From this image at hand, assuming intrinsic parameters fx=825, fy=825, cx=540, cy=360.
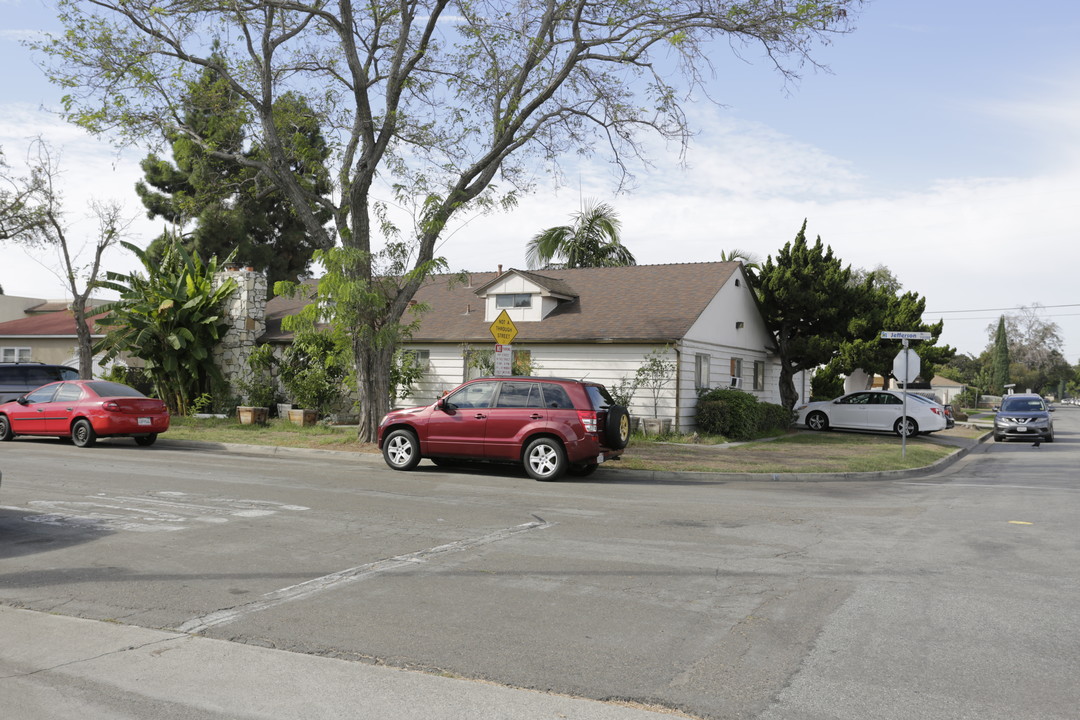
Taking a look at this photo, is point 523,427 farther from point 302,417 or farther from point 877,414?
point 877,414

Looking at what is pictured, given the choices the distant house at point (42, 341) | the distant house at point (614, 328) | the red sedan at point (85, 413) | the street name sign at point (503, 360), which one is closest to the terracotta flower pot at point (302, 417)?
the distant house at point (614, 328)

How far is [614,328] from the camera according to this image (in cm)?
2280

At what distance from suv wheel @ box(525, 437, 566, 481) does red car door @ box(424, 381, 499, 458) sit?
0.92 m

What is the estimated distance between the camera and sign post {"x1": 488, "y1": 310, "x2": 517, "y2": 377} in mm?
16547

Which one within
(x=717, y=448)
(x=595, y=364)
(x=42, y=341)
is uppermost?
(x=42, y=341)

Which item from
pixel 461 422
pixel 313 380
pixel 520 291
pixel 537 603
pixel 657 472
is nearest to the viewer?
pixel 537 603

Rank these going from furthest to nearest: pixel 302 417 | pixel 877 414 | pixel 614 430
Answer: pixel 877 414 < pixel 302 417 < pixel 614 430

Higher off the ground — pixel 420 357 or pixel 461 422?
pixel 420 357

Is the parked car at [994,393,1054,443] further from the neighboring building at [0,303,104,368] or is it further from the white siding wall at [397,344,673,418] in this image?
the neighboring building at [0,303,104,368]

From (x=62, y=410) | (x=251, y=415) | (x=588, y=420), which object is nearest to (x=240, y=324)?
(x=251, y=415)

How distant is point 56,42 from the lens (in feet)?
57.1

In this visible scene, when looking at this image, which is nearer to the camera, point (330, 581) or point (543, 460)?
point (330, 581)

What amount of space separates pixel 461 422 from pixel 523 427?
1188 millimetres

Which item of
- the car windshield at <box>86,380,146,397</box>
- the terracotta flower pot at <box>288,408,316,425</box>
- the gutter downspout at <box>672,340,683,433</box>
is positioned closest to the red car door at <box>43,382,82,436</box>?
the car windshield at <box>86,380,146,397</box>
